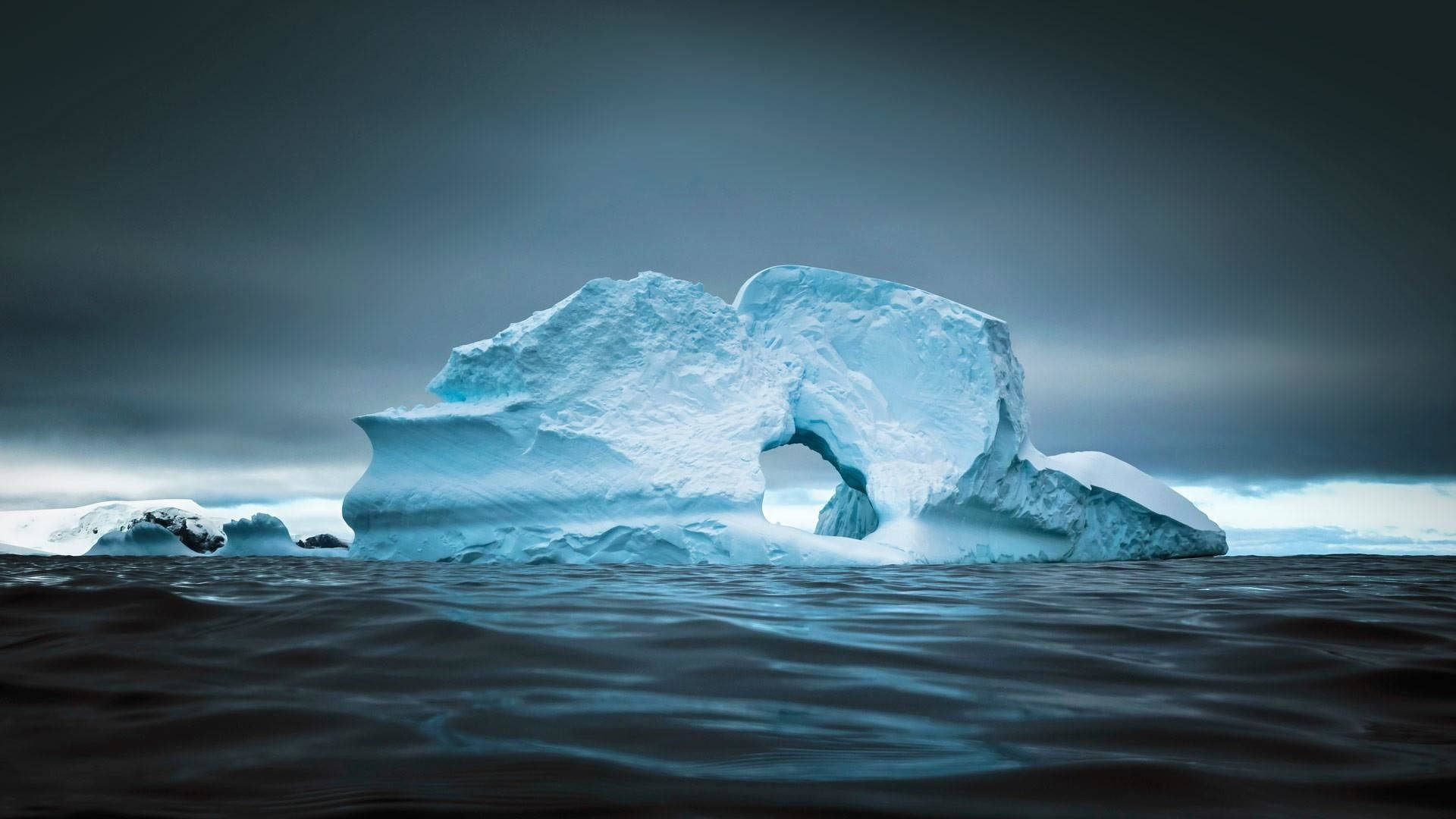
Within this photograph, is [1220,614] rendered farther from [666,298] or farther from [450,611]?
[666,298]

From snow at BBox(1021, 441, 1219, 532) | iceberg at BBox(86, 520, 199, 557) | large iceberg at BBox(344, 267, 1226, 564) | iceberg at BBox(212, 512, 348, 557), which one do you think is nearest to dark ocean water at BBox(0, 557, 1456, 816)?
large iceberg at BBox(344, 267, 1226, 564)

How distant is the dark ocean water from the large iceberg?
925 centimetres

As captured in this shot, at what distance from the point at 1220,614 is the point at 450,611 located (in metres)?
3.36

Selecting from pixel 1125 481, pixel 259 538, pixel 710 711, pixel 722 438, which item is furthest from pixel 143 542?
pixel 1125 481

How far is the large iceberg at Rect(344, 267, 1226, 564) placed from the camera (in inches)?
515

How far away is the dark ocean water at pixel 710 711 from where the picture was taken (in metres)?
1.21

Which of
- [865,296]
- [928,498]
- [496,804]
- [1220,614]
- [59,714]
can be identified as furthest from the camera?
[865,296]

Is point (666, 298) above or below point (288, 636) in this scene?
above

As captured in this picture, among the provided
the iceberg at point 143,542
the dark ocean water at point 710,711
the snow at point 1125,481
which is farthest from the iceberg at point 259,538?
the snow at point 1125,481

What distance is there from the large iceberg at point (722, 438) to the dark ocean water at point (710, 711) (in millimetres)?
9253

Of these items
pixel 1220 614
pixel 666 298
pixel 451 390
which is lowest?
pixel 1220 614

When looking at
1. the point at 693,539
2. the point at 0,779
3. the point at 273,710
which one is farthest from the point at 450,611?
the point at 693,539

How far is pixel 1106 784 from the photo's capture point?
1279 mm

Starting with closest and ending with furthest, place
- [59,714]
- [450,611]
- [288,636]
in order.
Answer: [59,714] < [288,636] < [450,611]
